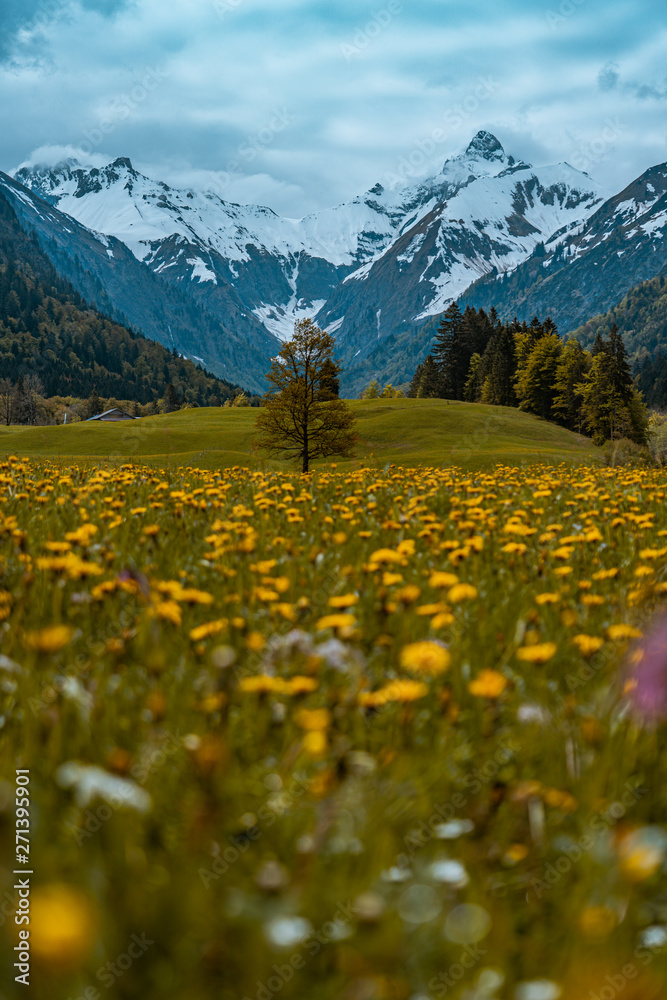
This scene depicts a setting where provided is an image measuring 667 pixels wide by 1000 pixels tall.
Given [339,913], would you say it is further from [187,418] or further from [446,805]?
[187,418]

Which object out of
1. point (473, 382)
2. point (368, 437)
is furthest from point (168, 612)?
point (473, 382)

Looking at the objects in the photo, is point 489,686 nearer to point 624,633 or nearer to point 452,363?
point 624,633

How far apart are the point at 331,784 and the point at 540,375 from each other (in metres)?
74.7

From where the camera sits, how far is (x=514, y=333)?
82.4 metres

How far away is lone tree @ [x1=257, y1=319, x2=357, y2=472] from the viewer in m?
27.5

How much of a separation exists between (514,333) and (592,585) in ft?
281

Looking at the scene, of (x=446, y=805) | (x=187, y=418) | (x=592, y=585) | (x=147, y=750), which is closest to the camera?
(x=147, y=750)

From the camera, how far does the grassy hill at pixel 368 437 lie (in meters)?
41.7

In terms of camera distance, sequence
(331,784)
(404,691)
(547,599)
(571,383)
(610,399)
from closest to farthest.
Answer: (331,784), (404,691), (547,599), (610,399), (571,383)

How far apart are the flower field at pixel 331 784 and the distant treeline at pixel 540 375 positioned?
57.7 m

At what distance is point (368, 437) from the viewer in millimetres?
47812

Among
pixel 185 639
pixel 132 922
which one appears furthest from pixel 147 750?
pixel 185 639

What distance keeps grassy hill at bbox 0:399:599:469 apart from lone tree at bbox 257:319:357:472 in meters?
8.05

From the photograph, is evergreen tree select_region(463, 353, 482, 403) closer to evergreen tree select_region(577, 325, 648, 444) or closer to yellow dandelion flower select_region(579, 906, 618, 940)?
evergreen tree select_region(577, 325, 648, 444)
